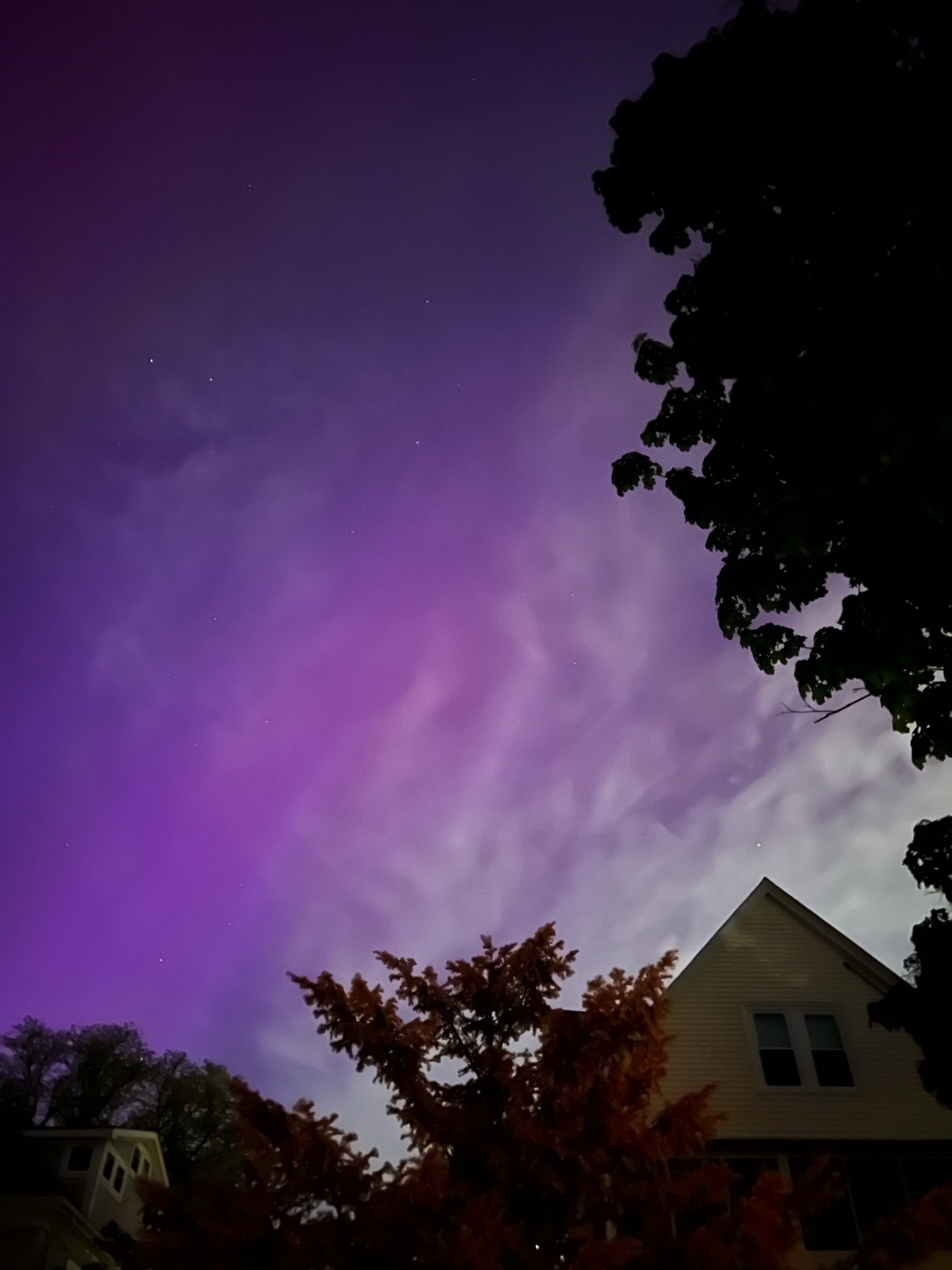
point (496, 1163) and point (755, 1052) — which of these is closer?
point (496, 1163)

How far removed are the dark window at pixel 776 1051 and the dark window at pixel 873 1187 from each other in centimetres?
182

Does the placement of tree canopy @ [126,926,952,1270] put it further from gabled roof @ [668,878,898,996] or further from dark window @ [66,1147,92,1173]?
dark window @ [66,1147,92,1173]

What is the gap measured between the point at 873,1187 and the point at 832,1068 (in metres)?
2.21

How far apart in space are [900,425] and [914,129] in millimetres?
4037

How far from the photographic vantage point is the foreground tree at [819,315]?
361 inches

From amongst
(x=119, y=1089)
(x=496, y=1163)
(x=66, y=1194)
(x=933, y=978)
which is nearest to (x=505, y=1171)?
(x=496, y=1163)

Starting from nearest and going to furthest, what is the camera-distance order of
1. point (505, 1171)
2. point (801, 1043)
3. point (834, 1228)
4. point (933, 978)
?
1. point (505, 1171)
2. point (933, 978)
3. point (834, 1228)
4. point (801, 1043)

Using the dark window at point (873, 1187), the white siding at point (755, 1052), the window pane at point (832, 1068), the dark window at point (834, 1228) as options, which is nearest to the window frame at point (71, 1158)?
the white siding at point (755, 1052)

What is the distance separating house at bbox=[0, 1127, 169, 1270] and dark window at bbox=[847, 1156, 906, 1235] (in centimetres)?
1519

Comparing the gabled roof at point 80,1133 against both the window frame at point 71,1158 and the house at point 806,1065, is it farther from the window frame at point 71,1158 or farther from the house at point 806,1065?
the house at point 806,1065

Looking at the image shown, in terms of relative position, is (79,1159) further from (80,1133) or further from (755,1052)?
(755,1052)

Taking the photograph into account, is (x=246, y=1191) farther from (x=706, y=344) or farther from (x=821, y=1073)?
(x=821, y=1073)

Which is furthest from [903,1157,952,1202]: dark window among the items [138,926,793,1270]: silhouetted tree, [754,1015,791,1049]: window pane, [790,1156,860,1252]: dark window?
[138,926,793,1270]: silhouetted tree

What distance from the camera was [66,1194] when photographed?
20688 millimetres
